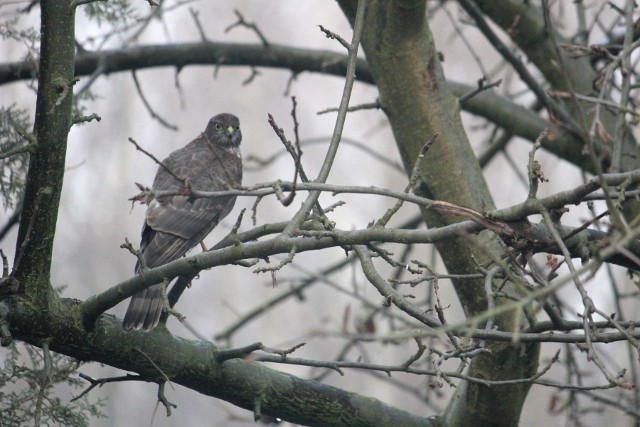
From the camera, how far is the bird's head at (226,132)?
246 inches

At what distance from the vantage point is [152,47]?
16.0 feet

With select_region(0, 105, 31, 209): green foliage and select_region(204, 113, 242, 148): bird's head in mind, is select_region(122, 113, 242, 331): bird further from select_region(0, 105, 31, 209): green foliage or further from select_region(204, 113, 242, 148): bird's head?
select_region(0, 105, 31, 209): green foliage

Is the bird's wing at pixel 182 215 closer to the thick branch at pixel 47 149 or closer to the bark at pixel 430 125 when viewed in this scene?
the bark at pixel 430 125

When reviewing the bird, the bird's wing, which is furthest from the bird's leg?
the bird's wing

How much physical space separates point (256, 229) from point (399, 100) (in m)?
1.49

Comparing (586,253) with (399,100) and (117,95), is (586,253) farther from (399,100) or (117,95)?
(117,95)

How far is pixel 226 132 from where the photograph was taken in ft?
20.5

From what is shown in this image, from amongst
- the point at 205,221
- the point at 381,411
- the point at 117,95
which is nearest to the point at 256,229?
the point at 381,411

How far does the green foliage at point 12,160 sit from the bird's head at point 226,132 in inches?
96.0

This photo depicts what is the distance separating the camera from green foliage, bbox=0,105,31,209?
11.6ft

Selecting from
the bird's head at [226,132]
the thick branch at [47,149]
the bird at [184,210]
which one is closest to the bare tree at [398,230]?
the thick branch at [47,149]

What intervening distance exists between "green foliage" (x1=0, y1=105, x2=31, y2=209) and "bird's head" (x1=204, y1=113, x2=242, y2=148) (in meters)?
2.44

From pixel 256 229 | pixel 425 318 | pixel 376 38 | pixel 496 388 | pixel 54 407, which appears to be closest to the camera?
pixel 425 318

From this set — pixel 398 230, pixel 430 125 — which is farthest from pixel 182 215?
pixel 398 230
